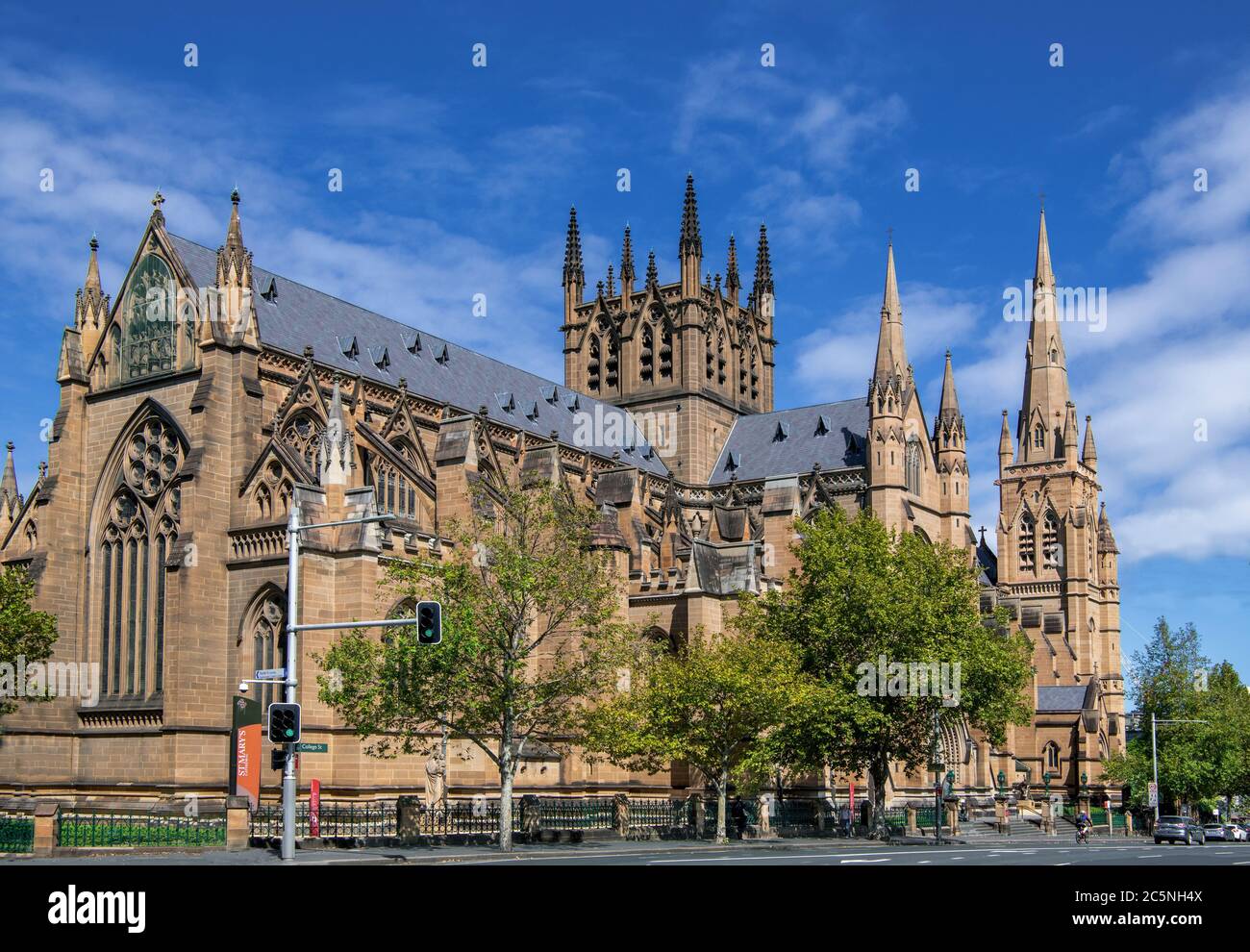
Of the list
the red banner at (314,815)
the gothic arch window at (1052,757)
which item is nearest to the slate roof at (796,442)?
the gothic arch window at (1052,757)

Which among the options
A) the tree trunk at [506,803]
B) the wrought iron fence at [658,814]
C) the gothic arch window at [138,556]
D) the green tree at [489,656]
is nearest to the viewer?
the tree trunk at [506,803]

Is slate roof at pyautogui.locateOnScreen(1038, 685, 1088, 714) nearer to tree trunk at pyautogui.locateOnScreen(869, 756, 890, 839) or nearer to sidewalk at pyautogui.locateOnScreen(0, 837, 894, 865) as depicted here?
tree trunk at pyautogui.locateOnScreen(869, 756, 890, 839)

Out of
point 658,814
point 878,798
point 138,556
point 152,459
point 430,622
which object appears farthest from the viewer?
point 878,798

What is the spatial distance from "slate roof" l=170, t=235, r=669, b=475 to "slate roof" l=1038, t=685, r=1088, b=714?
33.7 metres

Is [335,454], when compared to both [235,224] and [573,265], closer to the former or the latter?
[235,224]

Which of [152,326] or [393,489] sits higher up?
[152,326]

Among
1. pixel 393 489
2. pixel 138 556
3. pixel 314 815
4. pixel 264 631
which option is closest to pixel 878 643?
pixel 393 489

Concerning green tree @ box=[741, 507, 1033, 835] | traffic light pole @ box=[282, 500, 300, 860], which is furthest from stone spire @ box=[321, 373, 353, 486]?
green tree @ box=[741, 507, 1033, 835]

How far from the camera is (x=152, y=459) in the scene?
50875 mm

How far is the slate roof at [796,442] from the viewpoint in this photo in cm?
7725

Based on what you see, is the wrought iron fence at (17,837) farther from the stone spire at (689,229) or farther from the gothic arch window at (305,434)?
the stone spire at (689,229)

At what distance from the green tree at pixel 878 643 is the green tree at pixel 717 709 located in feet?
8.77

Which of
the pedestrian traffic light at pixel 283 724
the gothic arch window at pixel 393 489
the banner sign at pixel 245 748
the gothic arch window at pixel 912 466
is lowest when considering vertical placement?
the banner sign at pixel 245 748

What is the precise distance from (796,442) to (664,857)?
46232 millimetres
